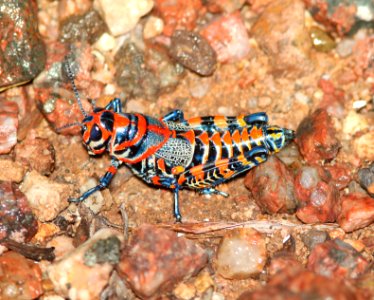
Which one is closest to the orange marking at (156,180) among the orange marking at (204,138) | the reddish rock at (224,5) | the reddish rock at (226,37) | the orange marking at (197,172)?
the orange marking at (197,172)

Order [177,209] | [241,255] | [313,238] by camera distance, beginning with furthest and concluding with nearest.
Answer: [177,209]
[313,238]
[241,255]

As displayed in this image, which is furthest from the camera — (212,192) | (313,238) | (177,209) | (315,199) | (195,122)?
→ (195,122)

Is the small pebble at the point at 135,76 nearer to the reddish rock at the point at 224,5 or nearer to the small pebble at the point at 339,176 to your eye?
the reddish rock at the point at 224,5

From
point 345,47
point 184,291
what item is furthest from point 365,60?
point 184,291

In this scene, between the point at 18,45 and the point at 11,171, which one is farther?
the point at 18,45

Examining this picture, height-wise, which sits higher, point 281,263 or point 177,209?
point 177,209

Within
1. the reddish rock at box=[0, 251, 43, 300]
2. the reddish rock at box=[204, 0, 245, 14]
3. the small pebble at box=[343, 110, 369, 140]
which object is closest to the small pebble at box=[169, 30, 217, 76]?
the reddish rock at box=[204, 0, 245, 14]

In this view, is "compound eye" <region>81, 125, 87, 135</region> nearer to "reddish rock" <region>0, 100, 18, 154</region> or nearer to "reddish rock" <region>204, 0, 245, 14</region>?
"reddish rock" <region>0, 100, 18, 154</region>

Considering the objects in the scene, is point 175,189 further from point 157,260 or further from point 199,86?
point 199,86

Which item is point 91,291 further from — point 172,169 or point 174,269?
point 172,169
